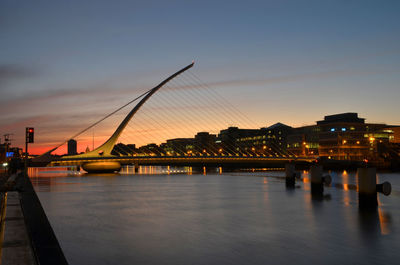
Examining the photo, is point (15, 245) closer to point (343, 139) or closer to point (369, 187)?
point (369, 187)

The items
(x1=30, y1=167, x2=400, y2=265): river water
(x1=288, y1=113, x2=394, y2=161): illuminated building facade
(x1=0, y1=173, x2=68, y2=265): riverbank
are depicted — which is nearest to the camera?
(x1=0, y1=173, x2=68, y2=265): riverbank

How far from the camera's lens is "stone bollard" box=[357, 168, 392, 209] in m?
22.4

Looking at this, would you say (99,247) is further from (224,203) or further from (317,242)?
(224,203)

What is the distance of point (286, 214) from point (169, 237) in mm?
9512

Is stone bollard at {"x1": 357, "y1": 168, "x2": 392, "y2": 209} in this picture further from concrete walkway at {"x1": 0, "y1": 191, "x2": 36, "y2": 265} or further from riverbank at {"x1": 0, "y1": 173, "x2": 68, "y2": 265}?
concrete walkway at {"x1": 0, "y1": 191, "x2": 36, "y2": 265}

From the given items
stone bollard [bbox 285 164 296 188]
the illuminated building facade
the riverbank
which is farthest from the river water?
the illuminated building facade

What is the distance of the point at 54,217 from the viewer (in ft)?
68.8

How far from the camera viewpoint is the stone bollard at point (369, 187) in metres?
22.4

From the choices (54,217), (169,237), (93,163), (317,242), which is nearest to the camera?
(317,242)

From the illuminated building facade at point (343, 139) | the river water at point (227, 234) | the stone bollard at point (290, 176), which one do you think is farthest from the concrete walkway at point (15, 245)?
the illuminated building facade at point (343, 139)

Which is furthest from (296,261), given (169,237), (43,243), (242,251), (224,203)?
(224,203)

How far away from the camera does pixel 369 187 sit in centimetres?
2305

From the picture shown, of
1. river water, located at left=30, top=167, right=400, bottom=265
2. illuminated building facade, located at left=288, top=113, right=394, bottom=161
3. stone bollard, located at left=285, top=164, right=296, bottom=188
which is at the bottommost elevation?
river water, located at left=30, top=167, right=400, bottom=265

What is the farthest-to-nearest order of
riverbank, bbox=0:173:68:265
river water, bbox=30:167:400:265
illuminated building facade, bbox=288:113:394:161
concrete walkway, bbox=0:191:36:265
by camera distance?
illuminated building facade, bbox=288:113:394:161 → river water, bbox=30:167:400:265 → riverbank, bbox=0:173:68:265 → concrete walkway, bbox=0:191:36:265
